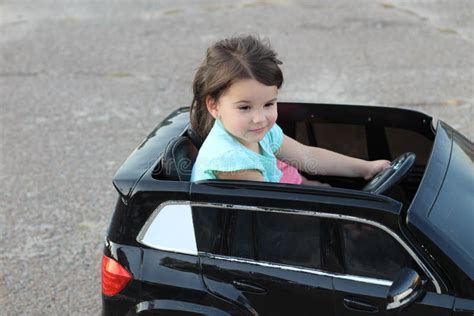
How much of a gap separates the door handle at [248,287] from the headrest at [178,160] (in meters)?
0.59

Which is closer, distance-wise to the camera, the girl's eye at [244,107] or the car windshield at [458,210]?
the car windshield at [458,210]

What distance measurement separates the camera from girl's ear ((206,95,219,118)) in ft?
9.79

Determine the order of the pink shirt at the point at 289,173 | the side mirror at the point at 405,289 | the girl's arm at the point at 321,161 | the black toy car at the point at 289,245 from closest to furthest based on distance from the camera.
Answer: the side mirror at the point at 405,289 → the black toy car at the point at 289,245 → the pink shirt at the point at 289,173 → the girl's arm at the point at 321,161

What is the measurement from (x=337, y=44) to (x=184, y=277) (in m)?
6.80

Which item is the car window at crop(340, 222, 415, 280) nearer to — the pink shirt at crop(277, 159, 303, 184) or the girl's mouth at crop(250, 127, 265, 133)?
the girl's mouth at crop(250, 127, 265, 133)

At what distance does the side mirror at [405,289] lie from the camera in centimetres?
237

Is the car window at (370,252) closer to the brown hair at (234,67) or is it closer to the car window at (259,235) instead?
the car window at (259,235)

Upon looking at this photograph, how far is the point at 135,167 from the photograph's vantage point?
2988 millimetres

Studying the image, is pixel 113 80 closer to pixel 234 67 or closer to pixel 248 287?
pixel 234 67

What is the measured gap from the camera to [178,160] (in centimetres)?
306

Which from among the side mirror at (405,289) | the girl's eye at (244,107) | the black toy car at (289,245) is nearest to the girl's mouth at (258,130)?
the girl's eye at (244,107)

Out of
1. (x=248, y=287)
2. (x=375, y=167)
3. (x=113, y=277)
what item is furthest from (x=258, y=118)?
(x=113, y=277)

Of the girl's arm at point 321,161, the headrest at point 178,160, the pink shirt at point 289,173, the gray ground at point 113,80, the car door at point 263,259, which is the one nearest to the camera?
the car door at point 263,259

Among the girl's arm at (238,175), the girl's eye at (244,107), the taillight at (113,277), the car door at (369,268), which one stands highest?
the girl's eye at (244,107)
